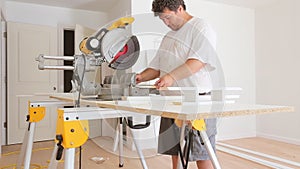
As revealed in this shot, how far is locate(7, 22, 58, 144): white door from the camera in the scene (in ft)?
11.7

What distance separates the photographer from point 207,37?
1.12 m

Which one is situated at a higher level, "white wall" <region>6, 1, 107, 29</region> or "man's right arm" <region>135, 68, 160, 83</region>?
"white wall" <region>6, 1, 107, 29</region>

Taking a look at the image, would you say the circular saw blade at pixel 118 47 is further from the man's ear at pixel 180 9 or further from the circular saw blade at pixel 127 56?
the man's ear at pixel 180 9

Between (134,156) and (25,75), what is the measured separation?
208 cm

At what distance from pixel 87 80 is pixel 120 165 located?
4.98 ft

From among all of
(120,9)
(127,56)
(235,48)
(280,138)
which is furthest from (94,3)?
(280,138)

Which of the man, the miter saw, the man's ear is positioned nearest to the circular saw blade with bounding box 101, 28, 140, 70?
the miter saw

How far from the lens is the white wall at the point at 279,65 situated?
11.4 feet

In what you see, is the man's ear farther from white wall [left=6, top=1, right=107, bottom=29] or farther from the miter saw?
white wall [left=6, top=1, right=107, bottom=29]

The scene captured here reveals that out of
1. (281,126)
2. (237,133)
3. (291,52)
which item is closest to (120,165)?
(237,133)

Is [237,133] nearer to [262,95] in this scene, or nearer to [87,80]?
[262,95]

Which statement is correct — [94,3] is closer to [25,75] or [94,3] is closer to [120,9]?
[120,9]

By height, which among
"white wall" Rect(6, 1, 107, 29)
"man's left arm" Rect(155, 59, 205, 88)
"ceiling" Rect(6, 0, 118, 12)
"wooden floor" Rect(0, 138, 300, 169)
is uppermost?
"ceiling" Rect(6, 0, 118, 12)

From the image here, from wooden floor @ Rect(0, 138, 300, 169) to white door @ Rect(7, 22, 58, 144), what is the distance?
0.92ft
